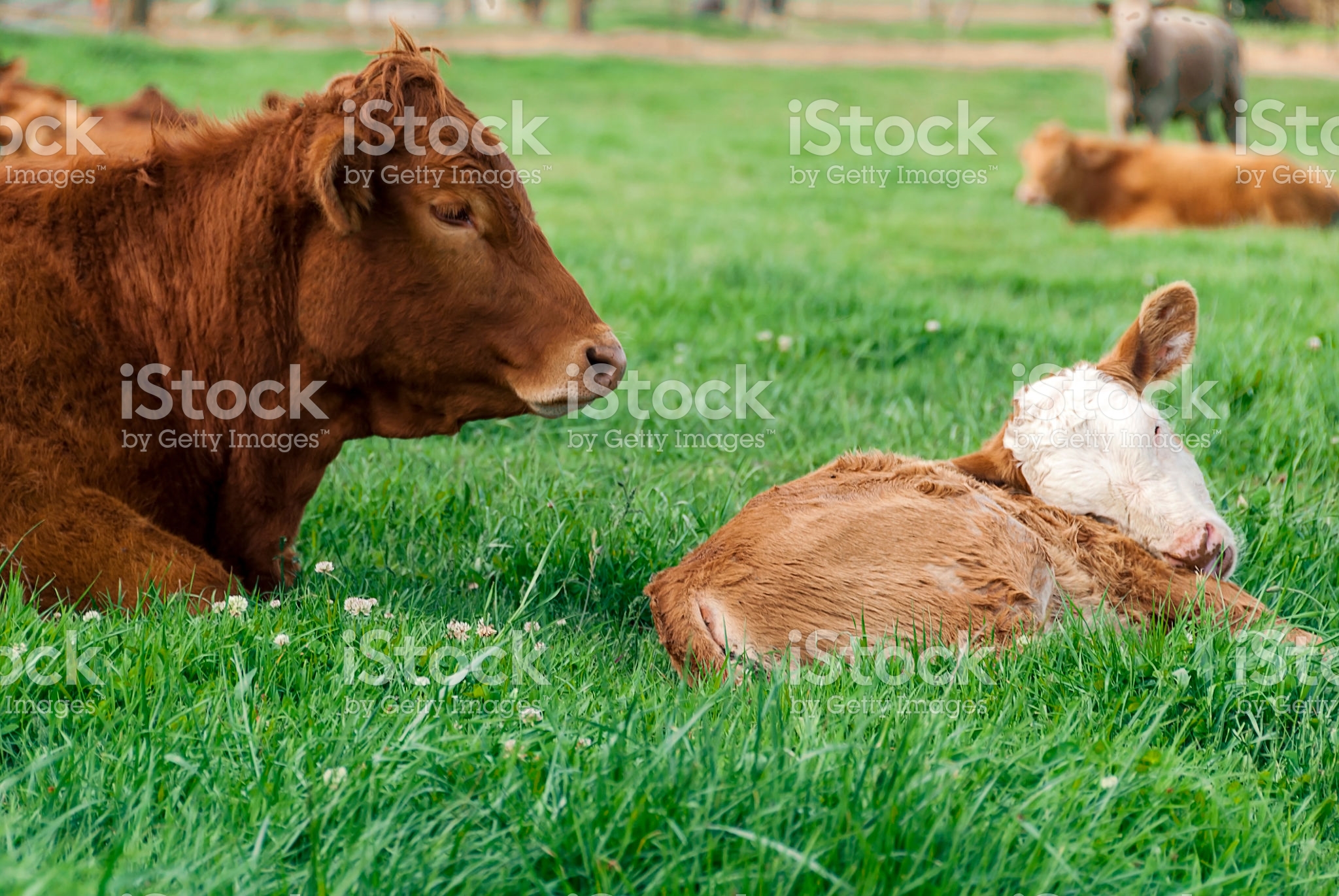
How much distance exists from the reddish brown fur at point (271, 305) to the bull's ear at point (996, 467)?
3.63 feet

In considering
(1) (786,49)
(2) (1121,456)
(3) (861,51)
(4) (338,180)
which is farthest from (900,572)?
(3) (861,51)

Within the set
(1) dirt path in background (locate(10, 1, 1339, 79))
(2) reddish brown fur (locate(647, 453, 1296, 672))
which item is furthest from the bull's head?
(1) dirt path in background (locate(10, 1, 1339, 79))

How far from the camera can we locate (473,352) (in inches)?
129

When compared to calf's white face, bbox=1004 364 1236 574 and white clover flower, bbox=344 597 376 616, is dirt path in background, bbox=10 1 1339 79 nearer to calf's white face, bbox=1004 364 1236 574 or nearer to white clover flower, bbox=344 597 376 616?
calf's white face, bbox=1004 364 1236 574

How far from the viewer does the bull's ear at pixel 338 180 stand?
3033 millimetres

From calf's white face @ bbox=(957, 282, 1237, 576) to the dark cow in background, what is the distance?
471 inches

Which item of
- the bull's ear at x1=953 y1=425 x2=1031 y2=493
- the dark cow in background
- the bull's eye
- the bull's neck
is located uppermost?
the dark cow in background

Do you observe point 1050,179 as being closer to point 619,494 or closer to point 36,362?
point 619,494

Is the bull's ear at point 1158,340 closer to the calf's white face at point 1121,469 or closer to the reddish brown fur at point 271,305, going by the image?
the calf's white face at point 1121,469

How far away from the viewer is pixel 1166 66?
1456 centimetres

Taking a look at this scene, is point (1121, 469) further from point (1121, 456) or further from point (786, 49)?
point (786, 49)

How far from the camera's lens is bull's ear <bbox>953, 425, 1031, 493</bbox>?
3482 millimetres

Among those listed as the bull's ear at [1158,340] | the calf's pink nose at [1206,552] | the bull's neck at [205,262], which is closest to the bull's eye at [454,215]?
the bull's neck at [205,262]

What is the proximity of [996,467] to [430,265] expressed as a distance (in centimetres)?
169
